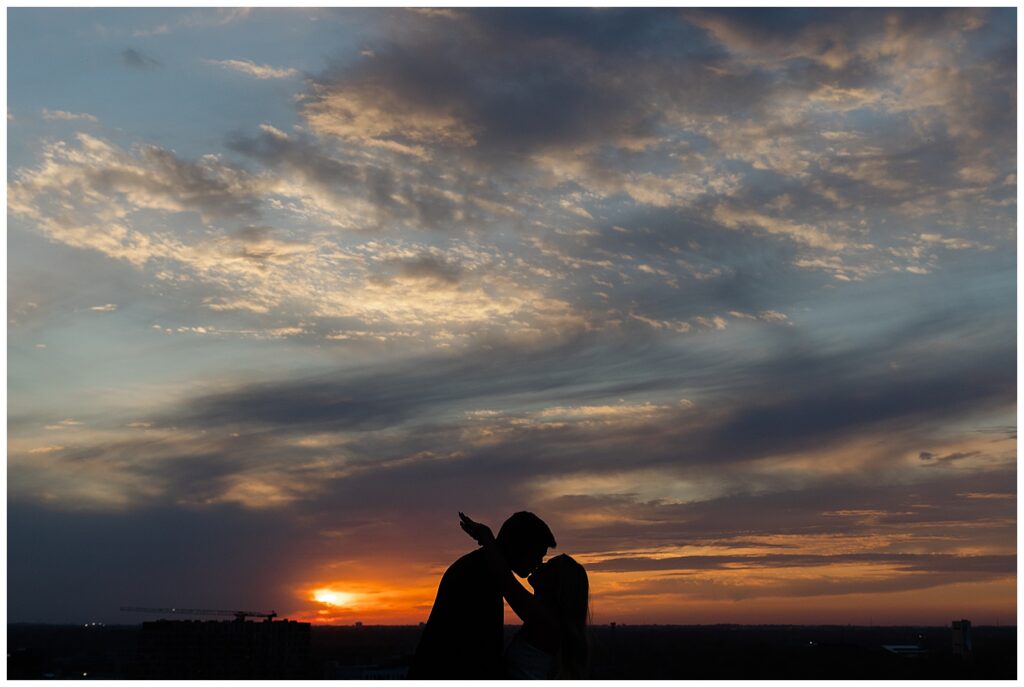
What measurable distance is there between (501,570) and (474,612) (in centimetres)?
32

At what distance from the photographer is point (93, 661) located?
178750mm

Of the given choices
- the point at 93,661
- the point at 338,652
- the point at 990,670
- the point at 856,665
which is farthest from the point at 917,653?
the point at 93,661

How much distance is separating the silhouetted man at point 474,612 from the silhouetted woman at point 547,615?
0.32 ft

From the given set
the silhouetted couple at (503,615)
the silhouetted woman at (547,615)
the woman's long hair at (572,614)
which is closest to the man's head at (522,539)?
the silhouetted couple at (503,615)

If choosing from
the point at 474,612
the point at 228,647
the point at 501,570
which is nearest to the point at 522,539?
the point at 501,570

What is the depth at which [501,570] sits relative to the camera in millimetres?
5672

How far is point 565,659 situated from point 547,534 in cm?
70

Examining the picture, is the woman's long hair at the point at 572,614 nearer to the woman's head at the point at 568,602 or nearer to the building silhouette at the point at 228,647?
the woman's head at the point at 568,602

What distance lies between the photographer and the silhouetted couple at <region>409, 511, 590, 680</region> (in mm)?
5750

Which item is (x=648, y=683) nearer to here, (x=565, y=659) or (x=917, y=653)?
(x=565, y=659)

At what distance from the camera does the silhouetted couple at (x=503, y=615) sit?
575cm

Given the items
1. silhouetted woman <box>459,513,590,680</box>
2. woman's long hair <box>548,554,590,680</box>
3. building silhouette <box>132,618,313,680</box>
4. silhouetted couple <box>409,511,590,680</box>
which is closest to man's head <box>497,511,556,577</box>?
silhouetted couple <box>409,511,590,680</box>

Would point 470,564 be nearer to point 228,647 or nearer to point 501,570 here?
point 501,570

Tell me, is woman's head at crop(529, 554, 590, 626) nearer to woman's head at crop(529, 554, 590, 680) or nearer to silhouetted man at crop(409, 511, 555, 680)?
woman's head at crop(529, 554, 590, 680)
